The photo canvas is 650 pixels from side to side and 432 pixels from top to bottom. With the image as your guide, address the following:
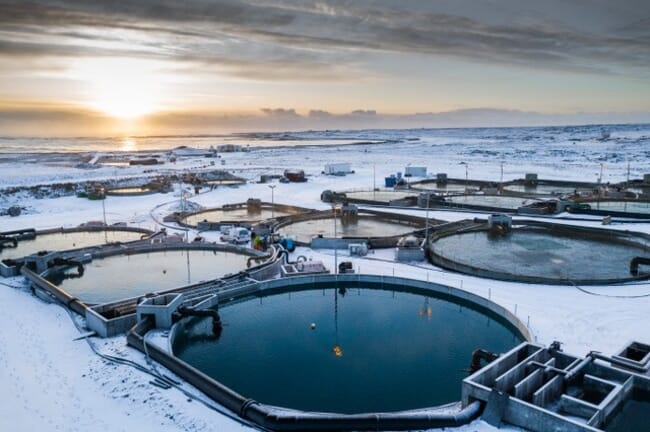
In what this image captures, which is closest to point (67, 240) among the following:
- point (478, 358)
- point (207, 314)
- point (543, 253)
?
point (207, 314)

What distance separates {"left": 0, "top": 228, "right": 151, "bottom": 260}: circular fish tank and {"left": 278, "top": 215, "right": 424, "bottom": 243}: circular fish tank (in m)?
12.4

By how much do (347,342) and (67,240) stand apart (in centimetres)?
2926

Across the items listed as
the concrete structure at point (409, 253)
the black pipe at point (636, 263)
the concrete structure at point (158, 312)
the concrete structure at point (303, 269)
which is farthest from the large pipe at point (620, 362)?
the concrete structure at point (158, 312)

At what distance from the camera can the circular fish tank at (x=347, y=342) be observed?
18031 millimetres

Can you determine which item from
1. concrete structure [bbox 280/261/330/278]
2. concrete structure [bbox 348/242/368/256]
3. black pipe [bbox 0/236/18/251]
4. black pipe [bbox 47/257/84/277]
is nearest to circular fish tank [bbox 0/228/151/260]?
black pipe [bbox 0/236/18/251]

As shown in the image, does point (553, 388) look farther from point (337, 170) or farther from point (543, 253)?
point (337, 170)

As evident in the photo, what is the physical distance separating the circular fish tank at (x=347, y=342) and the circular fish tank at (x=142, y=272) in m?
5.41

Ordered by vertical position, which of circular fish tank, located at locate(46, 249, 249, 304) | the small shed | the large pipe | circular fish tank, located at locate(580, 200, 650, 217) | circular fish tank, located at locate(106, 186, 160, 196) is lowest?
circular fish tank, located at locate(46, 249, 249, 304)

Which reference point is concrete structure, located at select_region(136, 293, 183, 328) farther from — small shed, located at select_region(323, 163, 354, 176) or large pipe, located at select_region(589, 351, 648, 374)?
small shed, located at select_region(323, 163, 354, 176)

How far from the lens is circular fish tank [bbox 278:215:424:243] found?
40.2m

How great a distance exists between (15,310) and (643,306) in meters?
30.7

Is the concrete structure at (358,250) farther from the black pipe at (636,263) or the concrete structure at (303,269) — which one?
the black pipe at (636,263)

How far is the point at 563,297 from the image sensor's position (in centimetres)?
2527

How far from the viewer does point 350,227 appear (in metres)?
42.9
